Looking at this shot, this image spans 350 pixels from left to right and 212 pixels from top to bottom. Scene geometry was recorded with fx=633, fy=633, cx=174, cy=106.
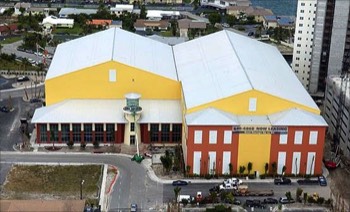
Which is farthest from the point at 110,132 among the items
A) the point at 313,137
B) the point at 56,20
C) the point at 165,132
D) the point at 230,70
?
the point at 56,20

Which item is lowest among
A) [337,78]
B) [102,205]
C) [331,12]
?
[102,205]

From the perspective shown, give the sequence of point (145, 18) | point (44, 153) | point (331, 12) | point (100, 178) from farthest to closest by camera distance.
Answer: point (145, 18), point (331, 12), point (44, 153), point (100, 178)

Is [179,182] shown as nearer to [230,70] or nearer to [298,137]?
[298,137]

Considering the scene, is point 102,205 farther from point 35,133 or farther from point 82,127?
point 35,133

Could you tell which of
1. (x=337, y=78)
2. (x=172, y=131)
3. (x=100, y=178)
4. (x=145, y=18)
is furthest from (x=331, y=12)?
(x=145, y=18)

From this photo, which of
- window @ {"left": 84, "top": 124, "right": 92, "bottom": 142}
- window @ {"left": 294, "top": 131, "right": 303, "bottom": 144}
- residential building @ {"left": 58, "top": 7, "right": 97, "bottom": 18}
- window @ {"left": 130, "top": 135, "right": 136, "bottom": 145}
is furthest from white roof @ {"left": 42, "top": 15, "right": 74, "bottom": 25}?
window @ {"left": 294, "top": 131, "right": 303, "bottom": 144}

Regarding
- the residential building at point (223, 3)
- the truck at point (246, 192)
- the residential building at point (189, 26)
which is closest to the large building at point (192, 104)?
the truck at point (246, 192)

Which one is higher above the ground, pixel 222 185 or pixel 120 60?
pixel 120 60
